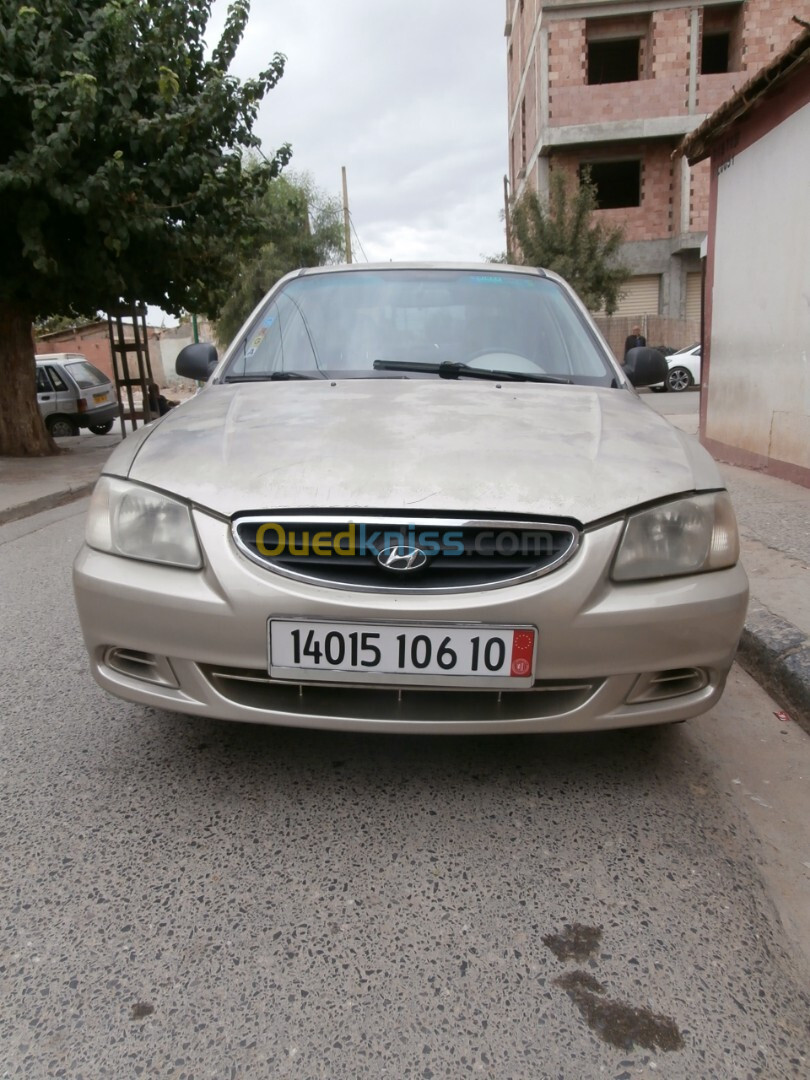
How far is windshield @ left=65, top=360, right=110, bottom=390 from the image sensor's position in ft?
51.1

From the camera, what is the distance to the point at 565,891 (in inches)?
69.6

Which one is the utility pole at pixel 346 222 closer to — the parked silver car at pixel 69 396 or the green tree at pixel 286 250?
the green tree at pixel 286 250

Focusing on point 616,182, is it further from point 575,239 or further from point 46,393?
point 46,393

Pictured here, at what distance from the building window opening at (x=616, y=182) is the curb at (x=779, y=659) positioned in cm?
2646

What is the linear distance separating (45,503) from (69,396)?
8.57 m

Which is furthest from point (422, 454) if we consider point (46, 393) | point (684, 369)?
point (684, 369)

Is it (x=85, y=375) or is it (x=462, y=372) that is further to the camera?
(x=85, y=375)

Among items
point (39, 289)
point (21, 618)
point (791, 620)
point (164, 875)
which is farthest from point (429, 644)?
point (39, 289)

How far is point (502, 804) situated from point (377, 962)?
0.63 metres

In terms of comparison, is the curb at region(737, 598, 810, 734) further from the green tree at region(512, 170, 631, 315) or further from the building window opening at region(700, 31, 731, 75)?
the building window opening at region(700, 31, 731, 75)

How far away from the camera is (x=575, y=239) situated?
24.5 metres

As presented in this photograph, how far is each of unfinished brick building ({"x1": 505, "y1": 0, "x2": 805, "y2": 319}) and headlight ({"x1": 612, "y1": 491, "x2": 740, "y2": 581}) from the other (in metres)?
26.4

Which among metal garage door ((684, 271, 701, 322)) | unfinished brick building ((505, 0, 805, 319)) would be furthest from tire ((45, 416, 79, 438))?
metal garage door ((684, 271, 701, 322))

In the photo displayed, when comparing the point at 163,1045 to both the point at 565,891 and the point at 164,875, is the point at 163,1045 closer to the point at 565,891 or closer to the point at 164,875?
the point at 164,875
